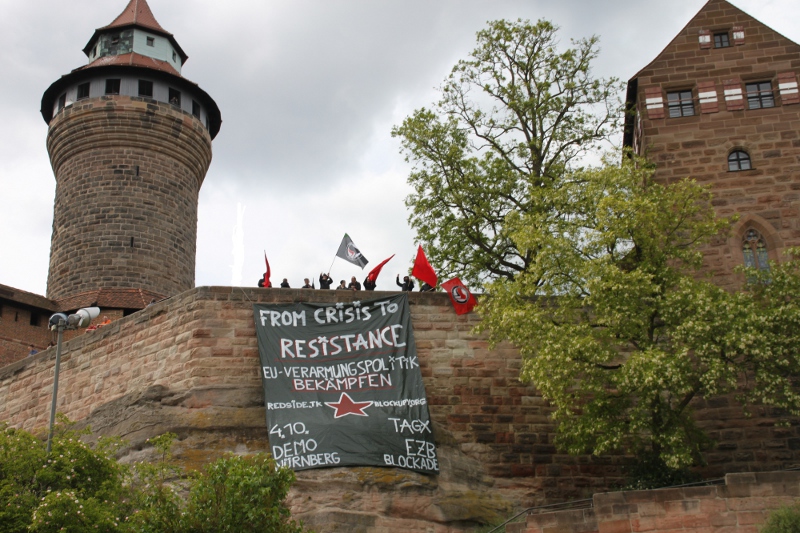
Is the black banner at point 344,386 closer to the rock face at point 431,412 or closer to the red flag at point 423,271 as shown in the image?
the rock face at point 431,412

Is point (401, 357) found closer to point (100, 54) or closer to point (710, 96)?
point (710, 96)

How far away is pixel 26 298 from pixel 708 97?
20150 mm

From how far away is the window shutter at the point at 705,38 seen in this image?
26.1 meters

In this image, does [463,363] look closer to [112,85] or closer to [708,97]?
[708,97]

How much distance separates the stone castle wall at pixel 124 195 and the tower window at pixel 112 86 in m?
0.59

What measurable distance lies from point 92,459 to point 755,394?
428 inches

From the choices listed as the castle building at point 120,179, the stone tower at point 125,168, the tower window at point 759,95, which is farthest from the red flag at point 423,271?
the stone tower at point 125,168

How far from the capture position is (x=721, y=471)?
2108 centimetres

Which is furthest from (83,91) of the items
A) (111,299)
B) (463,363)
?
(463,363)

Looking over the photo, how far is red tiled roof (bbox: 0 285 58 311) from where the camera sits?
31.7 metres

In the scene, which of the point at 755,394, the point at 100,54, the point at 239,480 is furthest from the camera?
the point at 100,54

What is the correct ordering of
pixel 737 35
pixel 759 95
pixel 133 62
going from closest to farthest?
1. pixel 759 95
2. pixel 737 35
3. pixel 133 62

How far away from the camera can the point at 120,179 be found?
33281 mm

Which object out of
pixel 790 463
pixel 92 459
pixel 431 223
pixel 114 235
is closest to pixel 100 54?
pixel 114 235
